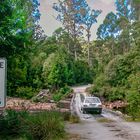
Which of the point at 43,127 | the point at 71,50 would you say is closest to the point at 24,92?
the point at 43,127

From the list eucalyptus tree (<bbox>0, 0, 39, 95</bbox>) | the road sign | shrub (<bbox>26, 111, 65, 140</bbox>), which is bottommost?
shrub (<bbox>26, 111, 65, 140</bbox>)

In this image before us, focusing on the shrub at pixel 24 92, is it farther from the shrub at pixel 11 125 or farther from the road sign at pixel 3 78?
the road sign at pixel 3 78

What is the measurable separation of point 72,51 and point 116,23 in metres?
12.6

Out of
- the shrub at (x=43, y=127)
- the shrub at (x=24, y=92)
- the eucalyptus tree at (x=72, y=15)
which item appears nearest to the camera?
the shrub at (x=43, y=127)

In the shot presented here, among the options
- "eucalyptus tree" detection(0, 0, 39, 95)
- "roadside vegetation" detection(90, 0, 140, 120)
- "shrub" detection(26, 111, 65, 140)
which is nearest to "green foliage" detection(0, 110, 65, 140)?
"shrub" detection(26, 111, 65, 140)

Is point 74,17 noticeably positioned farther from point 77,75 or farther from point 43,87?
point 43,87

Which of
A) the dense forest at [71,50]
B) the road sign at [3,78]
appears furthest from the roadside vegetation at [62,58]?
the road sign at [3,78]

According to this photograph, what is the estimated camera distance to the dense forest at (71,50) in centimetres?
1374

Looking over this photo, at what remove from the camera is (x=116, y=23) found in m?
100

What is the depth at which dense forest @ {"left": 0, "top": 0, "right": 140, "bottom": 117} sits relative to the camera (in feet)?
45.1

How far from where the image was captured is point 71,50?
101 meters

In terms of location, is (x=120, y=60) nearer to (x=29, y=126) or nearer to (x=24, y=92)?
(x=24, y=92)

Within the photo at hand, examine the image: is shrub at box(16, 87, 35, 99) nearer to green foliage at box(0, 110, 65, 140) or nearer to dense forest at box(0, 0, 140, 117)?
dense forest at box(0, 0, 140, 117)

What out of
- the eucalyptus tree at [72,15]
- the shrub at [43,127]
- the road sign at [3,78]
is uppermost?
the eucalyptus tree at [72,15]
